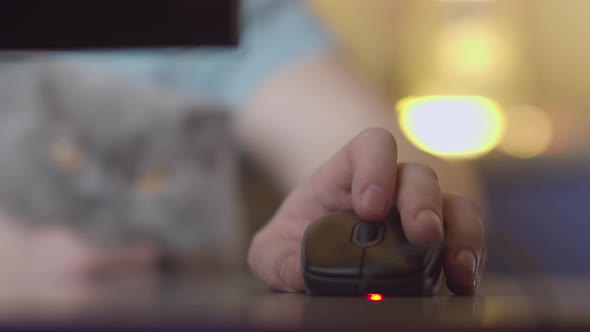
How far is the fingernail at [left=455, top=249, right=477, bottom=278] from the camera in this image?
0.33 meters

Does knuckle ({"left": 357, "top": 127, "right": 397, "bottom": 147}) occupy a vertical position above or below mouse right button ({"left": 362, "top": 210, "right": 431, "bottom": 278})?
above

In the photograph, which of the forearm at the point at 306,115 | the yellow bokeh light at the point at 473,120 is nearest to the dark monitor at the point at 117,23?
the forearm at the point at 306,115

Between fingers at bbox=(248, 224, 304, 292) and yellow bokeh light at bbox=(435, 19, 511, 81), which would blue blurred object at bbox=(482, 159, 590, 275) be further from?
fingers at bbox=(248, 224, 304, 292)

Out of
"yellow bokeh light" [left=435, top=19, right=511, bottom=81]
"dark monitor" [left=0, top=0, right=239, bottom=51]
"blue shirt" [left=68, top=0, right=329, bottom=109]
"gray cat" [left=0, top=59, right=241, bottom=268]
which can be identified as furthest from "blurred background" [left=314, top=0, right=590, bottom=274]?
"dark monitor" [left=0, top=0, right=239, bottom=51]

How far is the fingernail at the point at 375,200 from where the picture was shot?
1.08 ft

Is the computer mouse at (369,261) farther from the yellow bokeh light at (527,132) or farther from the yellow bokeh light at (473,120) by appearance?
the yellow bokeh light at (527,132)

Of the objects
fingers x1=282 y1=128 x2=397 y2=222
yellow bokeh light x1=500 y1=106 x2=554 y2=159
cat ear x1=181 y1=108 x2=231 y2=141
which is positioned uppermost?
yellow bokeh light x1=500 y1=106 x2=554 y2=159

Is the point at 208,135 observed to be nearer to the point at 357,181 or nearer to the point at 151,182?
the point at 151,182

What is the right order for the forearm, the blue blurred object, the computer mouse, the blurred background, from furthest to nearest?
the blurred background, the blue blurred object, the forearm, the computer mouse

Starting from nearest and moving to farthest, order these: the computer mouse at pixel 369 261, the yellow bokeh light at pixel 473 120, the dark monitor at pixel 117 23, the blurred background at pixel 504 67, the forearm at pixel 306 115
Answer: the computer mouse at pixel 369 261 → the dark monitor at pixel 117 23 → the forearm at pixel 306 115 → the yellow bokeh light at pixel 473 120 → the blurred background at pixel 504 67

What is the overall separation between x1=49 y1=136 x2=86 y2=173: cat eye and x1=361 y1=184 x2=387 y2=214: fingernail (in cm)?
47

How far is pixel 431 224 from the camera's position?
320mm

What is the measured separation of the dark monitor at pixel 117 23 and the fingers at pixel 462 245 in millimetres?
173

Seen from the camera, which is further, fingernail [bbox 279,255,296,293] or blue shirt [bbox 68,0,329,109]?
blue shirt [bbox 68,0,329,109]
